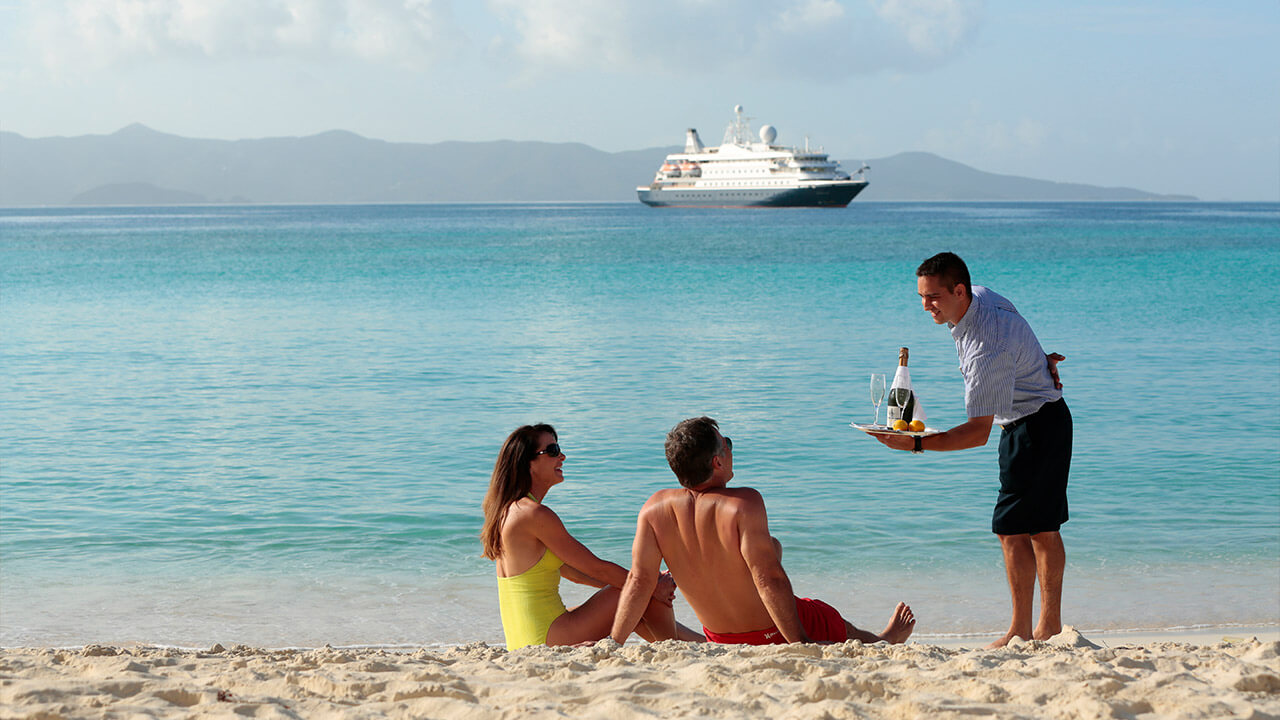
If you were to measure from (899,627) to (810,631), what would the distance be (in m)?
0.43

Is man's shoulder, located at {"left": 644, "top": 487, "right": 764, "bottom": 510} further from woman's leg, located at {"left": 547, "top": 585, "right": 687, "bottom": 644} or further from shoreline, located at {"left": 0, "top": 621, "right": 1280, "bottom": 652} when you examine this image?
shoreline, located at {"left": 0, "top": 621, "right": 1280, "bottom": 652}

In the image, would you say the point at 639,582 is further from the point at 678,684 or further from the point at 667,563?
the point at 678,684

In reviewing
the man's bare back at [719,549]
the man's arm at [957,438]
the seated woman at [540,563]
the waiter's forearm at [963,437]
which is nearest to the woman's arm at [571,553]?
the seated woman at [540,563]

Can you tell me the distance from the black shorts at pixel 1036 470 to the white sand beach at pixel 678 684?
50 centimetres

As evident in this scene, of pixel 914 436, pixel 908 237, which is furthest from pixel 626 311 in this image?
pixel 908 237

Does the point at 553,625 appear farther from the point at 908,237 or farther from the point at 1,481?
the point at 908,237

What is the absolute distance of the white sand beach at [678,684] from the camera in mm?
2760

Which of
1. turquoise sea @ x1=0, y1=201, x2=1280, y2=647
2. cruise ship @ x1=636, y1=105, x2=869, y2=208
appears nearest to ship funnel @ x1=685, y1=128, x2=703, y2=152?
cruise ship @ x1=636, y1=105, x2=869, y2=208

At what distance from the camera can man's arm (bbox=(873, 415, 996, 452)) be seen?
3.70 meters

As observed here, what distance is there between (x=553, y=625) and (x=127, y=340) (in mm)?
15176

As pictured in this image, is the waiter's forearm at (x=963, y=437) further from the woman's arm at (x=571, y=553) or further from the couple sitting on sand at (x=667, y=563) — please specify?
the woman's arm at (x=571, y=553)

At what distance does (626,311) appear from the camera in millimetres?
21031

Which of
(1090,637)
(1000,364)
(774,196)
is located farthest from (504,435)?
(774,196)

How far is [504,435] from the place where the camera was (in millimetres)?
9336
